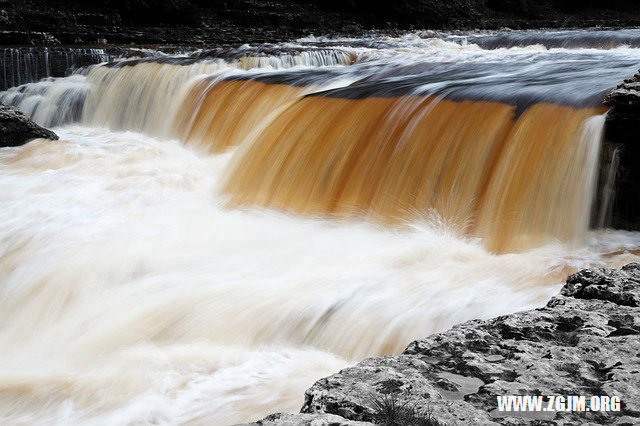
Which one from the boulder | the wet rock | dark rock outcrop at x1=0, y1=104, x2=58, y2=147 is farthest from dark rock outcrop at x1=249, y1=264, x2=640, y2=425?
dark rock outcrop at x1=0, y1=104, x2=58, y2=147

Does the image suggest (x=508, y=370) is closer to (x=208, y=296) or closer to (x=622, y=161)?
(x=208, y=296)

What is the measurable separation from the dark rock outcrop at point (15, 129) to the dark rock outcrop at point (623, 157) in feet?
19.7

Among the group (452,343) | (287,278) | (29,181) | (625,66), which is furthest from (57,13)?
(452,343)

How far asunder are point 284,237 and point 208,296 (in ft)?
3.74

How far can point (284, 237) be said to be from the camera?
200 inches

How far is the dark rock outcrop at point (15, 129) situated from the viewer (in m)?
7.66

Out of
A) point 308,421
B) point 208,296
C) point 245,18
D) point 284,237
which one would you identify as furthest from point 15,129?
point 245,18

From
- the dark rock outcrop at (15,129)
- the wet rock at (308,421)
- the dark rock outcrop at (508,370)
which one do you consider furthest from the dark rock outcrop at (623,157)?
the dark rock outcrop at (15,129)

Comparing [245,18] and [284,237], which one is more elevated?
[245,18]

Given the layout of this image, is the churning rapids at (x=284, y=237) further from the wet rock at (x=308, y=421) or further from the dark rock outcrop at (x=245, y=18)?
the dark rock outcrop at (x=245, y=18)

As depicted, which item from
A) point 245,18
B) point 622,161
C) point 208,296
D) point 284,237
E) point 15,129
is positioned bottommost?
point 208,296

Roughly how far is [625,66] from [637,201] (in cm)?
387

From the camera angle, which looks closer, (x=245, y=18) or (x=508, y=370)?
(x=508, y=370)

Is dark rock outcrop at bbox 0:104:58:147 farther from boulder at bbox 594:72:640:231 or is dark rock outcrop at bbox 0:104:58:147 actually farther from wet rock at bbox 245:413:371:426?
wet rock at bbox 245:413:371:426
